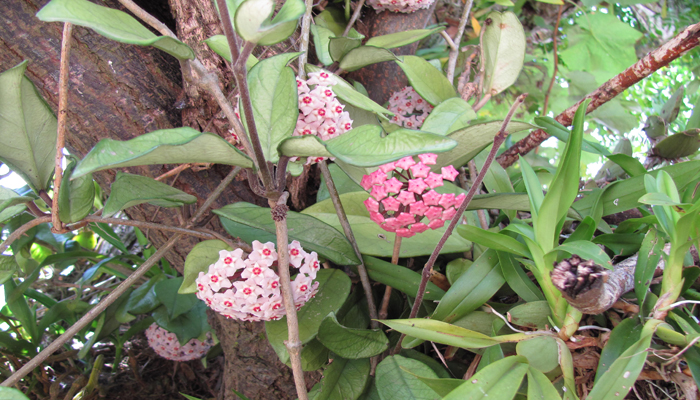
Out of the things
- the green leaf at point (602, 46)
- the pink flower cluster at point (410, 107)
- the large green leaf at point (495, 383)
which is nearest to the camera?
the large green leaf at point (495, 383)

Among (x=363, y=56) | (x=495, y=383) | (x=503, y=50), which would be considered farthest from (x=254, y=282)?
(x=503, y=50)

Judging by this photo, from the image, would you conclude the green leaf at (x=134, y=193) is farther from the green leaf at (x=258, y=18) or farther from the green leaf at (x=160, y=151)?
the green leaf at (x=258, y=18)

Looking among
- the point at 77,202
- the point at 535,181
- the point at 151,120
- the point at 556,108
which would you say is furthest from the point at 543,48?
the point at 77,202

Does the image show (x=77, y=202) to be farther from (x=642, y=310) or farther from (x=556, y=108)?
(x=556, y=108)

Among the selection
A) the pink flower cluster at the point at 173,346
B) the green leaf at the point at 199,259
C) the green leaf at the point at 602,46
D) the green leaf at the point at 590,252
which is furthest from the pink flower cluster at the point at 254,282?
the green leaf at the point at 602,46

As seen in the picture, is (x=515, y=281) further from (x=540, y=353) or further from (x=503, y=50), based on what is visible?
(x=503, y=50)

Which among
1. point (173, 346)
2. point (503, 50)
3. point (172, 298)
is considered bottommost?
point (173, 346)

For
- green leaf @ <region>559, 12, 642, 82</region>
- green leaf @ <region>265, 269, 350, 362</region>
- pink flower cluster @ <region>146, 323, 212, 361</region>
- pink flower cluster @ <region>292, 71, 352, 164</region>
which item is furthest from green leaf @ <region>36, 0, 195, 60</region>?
green leaf @ <region>559, 12, 642, 82</region>
